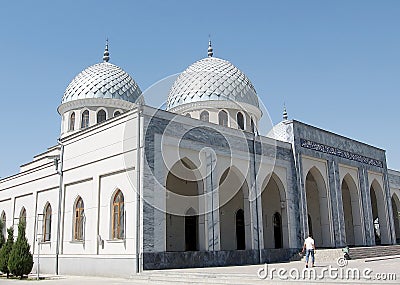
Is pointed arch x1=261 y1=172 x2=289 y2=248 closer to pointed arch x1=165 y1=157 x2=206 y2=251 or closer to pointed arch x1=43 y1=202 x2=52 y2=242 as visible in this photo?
pointed arch x1=165 y1=157 x2=206 y2=251

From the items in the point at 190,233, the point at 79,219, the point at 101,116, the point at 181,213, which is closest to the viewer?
the point at 79,219

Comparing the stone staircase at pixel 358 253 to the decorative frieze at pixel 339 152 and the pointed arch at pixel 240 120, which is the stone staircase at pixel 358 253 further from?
the pointed arch at pixel 240 120

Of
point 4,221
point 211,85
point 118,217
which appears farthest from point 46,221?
point 211,85

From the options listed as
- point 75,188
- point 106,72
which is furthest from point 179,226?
point 106,72

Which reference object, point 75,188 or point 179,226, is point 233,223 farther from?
point 75,188

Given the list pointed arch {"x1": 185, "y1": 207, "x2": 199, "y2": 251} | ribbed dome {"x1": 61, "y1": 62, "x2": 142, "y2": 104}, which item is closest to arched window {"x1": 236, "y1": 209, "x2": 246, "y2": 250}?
pointed arch {"x1": 185, "y1": 207, "x2": 199, "y2": 251}

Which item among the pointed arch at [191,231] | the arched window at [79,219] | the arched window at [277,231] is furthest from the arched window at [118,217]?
the arched window at [277,231]

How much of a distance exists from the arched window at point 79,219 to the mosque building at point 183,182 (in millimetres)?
43

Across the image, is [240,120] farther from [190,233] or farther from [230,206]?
[190,233]

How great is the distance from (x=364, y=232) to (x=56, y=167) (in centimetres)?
1750

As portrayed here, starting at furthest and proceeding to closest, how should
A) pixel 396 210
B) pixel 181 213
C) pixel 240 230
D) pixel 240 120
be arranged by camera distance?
pixel 396 210 < pixel 240 120 < pixel 240 230 < pixel 181 213

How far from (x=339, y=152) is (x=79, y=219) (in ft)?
48.4

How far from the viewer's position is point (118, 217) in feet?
52.5

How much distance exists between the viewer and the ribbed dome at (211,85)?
24250 millimetres
